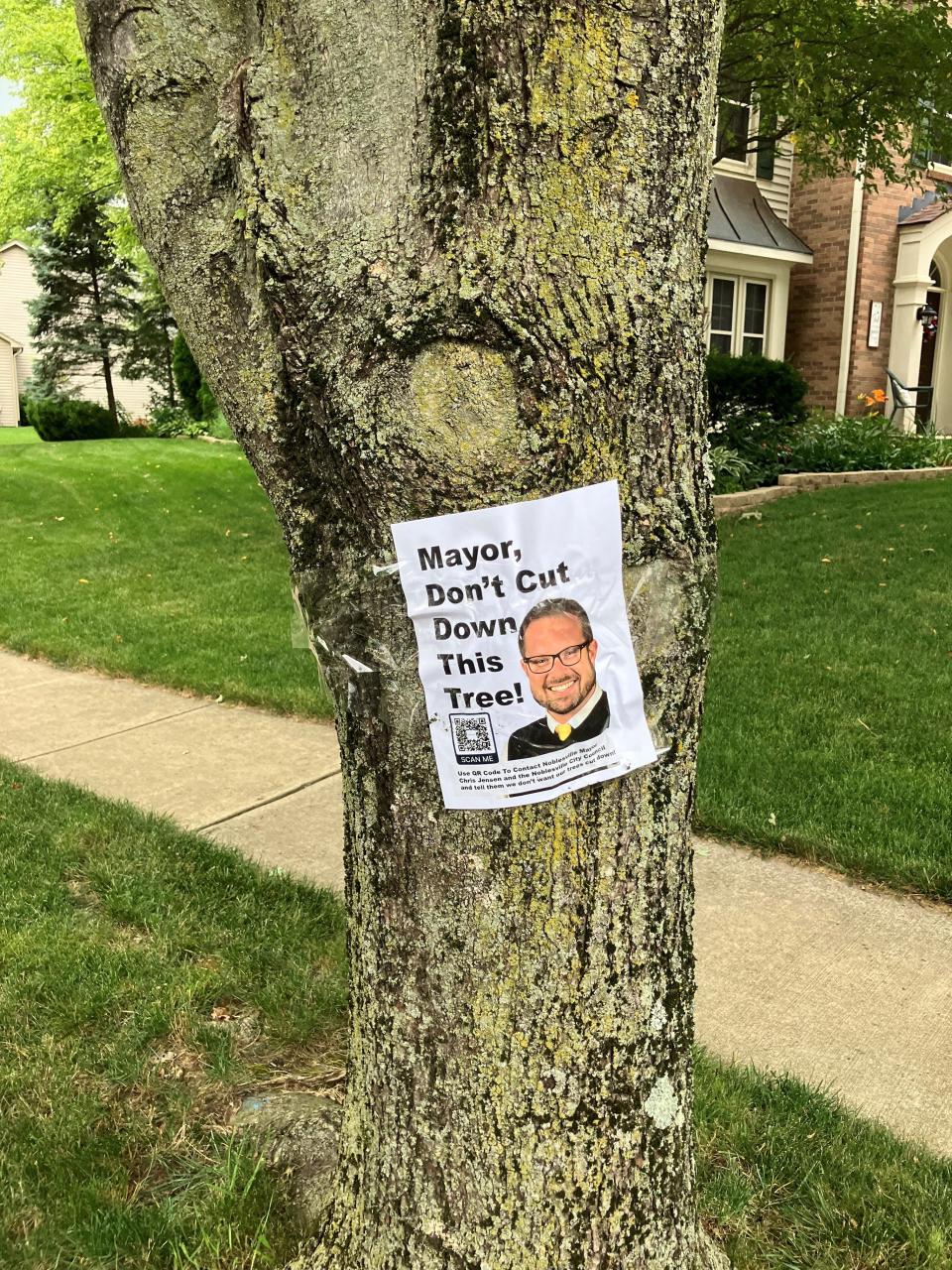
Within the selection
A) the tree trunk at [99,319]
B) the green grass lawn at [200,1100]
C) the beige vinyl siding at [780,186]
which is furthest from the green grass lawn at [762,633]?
the tree trunk at [99,319]

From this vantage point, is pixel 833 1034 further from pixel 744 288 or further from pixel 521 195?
pixel 744 288

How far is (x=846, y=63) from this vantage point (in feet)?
29.7

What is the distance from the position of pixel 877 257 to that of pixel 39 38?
40.5 ft

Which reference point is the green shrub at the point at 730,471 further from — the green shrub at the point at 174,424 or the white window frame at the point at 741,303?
the green shrub at the point at 174,424

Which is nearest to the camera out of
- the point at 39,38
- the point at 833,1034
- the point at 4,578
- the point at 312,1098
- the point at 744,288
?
the point at 312,1098

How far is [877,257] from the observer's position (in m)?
15.8

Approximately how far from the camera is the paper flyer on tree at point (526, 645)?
57.2 inches

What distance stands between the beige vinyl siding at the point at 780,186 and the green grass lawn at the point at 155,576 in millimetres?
8807

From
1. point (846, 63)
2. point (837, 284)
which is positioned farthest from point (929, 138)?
point (837, 284)

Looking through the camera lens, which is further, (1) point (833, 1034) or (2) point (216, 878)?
(2) point (216, 878)

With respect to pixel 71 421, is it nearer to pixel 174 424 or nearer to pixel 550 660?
pixel 174 424

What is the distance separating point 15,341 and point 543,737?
154ft

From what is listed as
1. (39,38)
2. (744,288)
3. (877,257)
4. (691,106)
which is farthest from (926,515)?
(39,38)

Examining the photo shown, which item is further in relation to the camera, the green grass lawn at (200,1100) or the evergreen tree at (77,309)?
the evergreen tree at (77,309)
